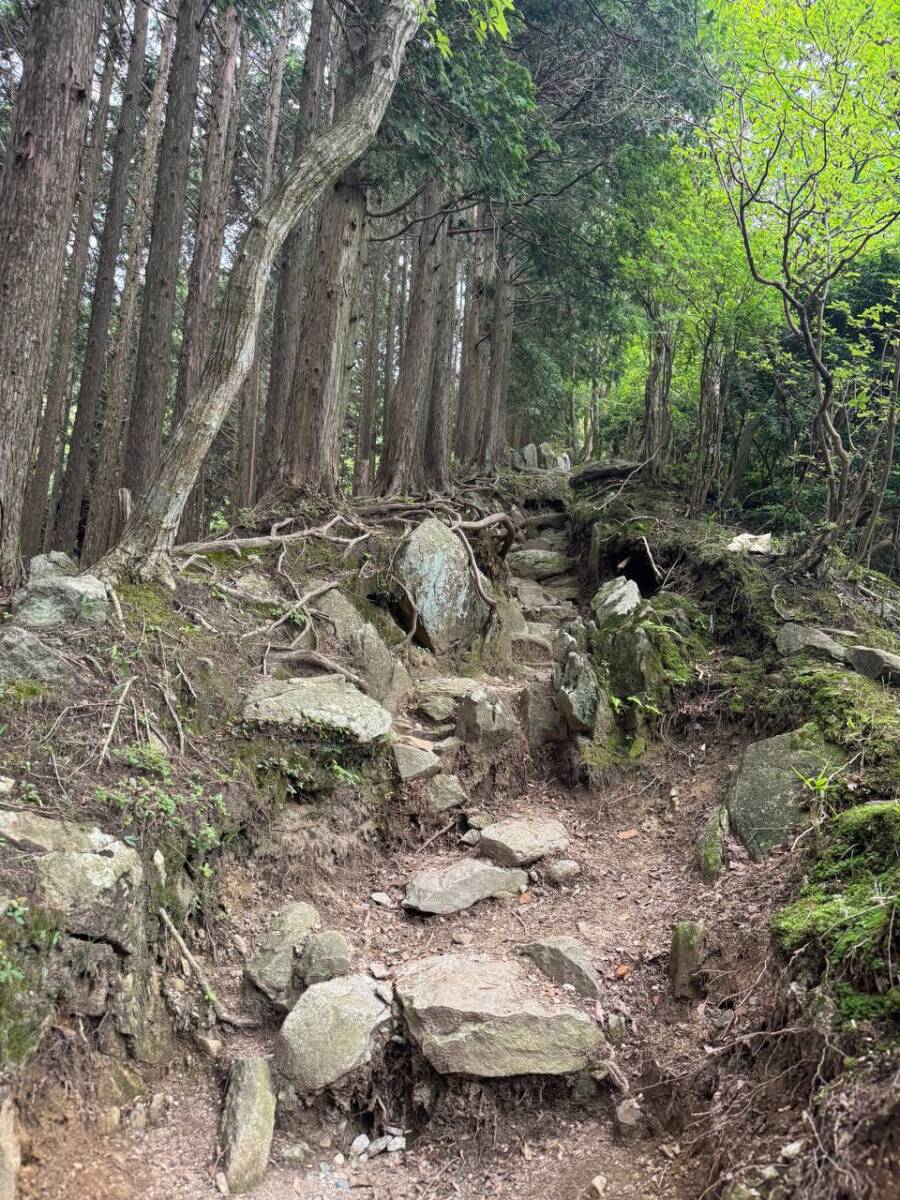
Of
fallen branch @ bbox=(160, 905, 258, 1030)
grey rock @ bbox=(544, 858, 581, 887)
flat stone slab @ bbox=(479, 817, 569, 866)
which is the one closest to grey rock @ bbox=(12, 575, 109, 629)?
fallen branch @ bbox=(160, 905, 258, 1030)

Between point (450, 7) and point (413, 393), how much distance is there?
4293mm

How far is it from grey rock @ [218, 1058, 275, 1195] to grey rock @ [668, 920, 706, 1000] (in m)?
1.98

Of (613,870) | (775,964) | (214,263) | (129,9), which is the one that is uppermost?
(129,9)

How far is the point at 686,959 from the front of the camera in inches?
145

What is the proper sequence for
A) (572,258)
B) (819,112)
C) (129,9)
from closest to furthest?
(819,112) < (129,9) < (572,258)

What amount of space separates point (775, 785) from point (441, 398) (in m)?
8.85

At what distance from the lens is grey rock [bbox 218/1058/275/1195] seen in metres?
2.99

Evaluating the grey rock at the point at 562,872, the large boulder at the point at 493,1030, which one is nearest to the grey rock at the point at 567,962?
the large boulder at the point at 493,1030

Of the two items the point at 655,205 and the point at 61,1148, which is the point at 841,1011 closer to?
the point at 61,1148

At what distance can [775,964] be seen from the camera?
121 inches

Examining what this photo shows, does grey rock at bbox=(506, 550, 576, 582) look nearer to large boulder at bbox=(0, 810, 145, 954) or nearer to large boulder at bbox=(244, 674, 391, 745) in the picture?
large boulder at bbox=(244, 674, 391, 745)

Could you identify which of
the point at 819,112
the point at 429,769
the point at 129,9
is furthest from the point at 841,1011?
the point at 129,9

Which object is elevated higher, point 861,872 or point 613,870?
point 861,872

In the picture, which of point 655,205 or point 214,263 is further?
point 655,205
